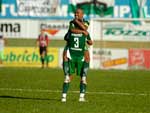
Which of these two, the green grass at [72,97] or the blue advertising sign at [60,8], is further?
the blue advertising sign at [60,8]

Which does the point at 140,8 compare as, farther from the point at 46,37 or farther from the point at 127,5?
the point at 46,37

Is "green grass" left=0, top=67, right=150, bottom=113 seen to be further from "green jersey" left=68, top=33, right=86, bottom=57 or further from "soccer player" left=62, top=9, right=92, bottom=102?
"green jersey" left=68, top=33, right=86, bottom=57

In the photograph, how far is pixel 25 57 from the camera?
38.4 meters

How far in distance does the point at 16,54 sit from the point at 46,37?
2.80m

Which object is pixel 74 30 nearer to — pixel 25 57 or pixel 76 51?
pixel 76 51

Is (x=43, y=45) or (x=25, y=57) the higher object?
(x=43, y=45)

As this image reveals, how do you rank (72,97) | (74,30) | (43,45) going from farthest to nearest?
(43,45) → (72,97) → (74,30)

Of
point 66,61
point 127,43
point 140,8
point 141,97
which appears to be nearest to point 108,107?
point 66,61

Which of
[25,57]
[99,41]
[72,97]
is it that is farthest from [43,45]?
[72,97]

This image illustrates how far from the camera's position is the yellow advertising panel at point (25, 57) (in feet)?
125

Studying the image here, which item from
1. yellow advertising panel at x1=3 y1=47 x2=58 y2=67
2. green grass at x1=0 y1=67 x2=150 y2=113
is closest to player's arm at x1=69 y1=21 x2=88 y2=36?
green grass at x1=0 y1=67 x2=150 y2=113

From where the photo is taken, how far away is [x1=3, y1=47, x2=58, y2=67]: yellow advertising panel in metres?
38.0

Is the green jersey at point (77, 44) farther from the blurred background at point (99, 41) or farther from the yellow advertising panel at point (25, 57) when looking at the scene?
the yellow advertising panel at point (25, 57)

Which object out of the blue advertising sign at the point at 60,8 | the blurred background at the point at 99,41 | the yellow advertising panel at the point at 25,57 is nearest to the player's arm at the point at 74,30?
the blurred background at the point at 99,41
